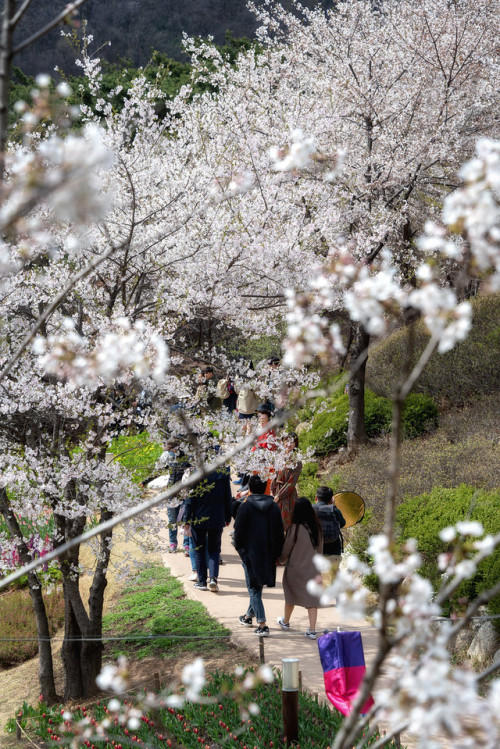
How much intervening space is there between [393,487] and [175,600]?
685 centimetres

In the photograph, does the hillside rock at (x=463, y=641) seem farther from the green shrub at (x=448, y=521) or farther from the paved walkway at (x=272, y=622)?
the paved walkway at (x=272, y=622)

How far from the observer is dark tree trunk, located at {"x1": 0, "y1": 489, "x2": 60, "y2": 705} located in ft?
21.0

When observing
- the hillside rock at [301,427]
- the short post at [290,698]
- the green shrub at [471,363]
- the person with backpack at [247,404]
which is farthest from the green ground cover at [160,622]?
the hillside rock at [301,427]

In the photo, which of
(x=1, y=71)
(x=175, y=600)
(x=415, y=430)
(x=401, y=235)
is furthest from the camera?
(x=401, y=235)

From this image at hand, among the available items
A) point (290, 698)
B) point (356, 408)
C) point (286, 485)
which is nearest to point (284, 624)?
point (286, 485)

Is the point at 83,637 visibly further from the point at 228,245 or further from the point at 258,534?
the point at 228,245

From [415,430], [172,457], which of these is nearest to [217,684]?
[172,457]

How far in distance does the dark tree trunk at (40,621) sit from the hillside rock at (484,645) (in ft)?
13.1

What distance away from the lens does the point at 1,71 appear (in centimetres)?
154

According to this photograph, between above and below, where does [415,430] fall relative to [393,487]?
above

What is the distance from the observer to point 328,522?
6559 mm

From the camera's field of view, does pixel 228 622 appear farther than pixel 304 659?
Yes

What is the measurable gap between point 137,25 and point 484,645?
4446 centimetres

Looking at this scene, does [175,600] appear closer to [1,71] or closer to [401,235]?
[1,71]
